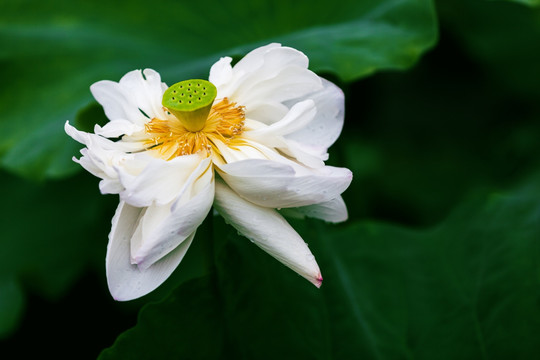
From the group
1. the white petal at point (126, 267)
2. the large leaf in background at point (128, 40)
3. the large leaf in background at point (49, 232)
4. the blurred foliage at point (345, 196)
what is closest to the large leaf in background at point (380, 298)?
the blurred foliage at point (345, 196)

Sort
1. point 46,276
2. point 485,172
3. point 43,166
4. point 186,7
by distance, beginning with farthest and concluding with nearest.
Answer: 1. point 485,172
2. point 46,276
3. point 186,7
4. point 43,166

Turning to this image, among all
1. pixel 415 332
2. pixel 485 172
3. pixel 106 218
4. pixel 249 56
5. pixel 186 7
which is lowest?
pixel 485 172

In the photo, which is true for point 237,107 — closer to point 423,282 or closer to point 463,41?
point 423,282

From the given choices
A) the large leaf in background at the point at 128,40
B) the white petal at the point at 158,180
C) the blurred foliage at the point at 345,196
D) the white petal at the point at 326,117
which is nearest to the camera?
the white petal at the point at 158,180

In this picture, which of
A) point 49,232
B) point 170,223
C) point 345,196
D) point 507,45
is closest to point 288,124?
point 170,223

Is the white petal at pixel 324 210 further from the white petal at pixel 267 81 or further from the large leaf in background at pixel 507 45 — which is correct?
the large leaf in background at pixel 507 45

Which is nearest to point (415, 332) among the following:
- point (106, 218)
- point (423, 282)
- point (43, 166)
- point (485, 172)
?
point (423, 282)
